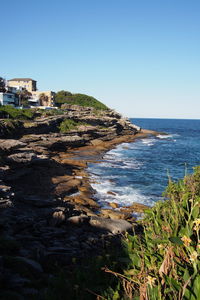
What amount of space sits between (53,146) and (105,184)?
2503 cm

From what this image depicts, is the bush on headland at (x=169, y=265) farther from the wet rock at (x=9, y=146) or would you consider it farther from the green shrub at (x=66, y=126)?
the green shrub at (x=66, y=126)

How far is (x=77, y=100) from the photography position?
13012 cm

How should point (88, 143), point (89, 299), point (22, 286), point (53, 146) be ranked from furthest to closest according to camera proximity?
point (88, 143), point (53, 146), point (22, 286), point (89, 299)

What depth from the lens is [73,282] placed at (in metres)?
5.73

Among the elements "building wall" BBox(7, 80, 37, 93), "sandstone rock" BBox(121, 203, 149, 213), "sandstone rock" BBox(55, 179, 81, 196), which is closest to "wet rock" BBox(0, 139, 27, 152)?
"sandstone rock" BBox(55, 179, 81, 196)

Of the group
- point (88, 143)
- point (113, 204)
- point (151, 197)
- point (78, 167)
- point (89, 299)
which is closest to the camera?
point (89, 299)

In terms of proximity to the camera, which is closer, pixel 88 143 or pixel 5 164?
A: pixel 5 164

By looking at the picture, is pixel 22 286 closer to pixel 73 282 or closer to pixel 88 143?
pixel 73 282

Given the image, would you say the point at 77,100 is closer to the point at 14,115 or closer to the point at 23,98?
the point at 23,98

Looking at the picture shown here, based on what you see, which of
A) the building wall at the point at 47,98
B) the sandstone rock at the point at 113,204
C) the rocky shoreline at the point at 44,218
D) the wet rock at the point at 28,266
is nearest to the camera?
the wet rock at the point at 28,266

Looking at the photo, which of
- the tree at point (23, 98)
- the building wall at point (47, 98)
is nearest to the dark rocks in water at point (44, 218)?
the tree at point (23, 98)

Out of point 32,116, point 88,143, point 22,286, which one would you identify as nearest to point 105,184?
point 22,286

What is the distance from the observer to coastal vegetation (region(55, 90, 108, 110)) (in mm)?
126812

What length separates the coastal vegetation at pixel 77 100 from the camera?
127 metres
